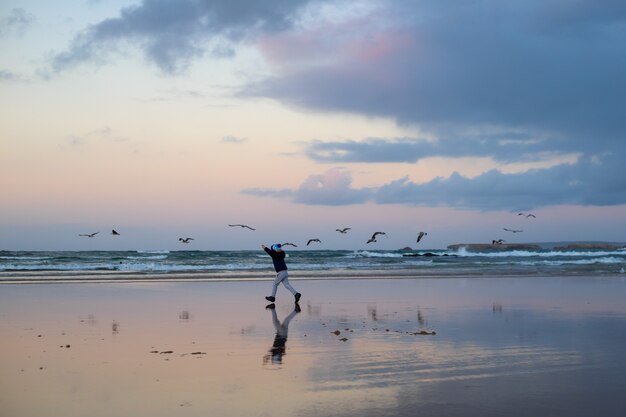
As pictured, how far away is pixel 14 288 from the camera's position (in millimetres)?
29203

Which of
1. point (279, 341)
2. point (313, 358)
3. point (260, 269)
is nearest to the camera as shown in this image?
point (313, 358)

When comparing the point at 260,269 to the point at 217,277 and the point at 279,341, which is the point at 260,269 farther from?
the point at 279,341

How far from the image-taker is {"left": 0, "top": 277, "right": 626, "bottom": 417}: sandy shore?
8672 mm

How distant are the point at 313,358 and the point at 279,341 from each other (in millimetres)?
2124

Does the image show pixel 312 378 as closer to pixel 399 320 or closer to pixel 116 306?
pixel 399 320

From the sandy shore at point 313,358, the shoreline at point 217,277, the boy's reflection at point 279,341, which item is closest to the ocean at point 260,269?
the shoreline at point 217,277

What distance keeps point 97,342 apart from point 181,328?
8.23 feet

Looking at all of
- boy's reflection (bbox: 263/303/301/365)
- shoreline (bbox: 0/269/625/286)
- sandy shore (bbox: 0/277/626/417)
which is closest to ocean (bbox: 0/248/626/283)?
shoreline (bbox: 0/269/625/286)

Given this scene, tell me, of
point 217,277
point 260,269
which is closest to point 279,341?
point 217,277

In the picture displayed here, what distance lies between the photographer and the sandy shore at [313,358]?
341 inches

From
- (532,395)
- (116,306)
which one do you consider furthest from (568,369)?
(116,306)

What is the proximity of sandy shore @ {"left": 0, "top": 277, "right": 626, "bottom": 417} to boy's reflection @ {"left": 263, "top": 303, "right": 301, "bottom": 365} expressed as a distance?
0.03m

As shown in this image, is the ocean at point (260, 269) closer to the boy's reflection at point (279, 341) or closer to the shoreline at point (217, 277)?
the shoreline at point (217, 277)

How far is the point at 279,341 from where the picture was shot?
13.8m
